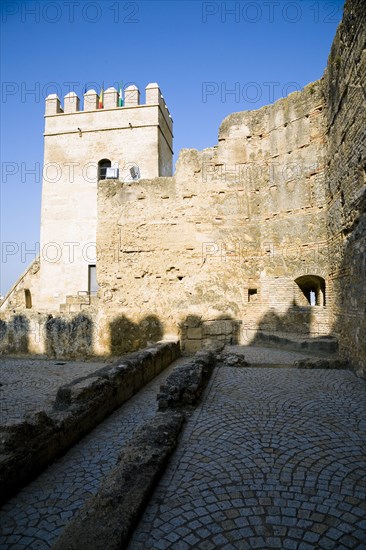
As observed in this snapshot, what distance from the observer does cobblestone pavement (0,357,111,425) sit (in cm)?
631

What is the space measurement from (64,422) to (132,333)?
303 inches

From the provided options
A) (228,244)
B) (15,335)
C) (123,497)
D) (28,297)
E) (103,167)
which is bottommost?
(123,497)

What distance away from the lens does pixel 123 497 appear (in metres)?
2.55

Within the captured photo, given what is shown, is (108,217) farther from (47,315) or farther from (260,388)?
(260,388)

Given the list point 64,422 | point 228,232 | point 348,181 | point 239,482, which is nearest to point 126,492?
point 239,482

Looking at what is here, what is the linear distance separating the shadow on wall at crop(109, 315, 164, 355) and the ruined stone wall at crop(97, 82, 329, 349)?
0.20 m

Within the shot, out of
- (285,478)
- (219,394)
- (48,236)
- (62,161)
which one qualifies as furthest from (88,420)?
(62,161)

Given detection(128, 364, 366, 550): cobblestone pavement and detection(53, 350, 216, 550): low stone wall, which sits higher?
detection(53, 350, 216, 550): low stone wall

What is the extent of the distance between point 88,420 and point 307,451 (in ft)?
8.38

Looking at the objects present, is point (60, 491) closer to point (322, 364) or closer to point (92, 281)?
point (322, 364)

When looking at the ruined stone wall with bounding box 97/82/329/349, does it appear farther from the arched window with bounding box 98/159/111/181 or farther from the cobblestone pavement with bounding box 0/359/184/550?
the arched window with bounding box 98/159/111/181

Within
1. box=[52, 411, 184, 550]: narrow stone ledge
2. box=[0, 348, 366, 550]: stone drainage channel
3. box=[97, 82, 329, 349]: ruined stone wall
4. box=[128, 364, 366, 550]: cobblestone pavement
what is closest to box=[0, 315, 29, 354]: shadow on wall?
box=[97, 82, 329, 349]: ruined stone wall

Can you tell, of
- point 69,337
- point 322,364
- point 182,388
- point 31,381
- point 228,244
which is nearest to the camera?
point 182,388

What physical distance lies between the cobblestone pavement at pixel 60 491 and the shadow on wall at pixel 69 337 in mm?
7560
